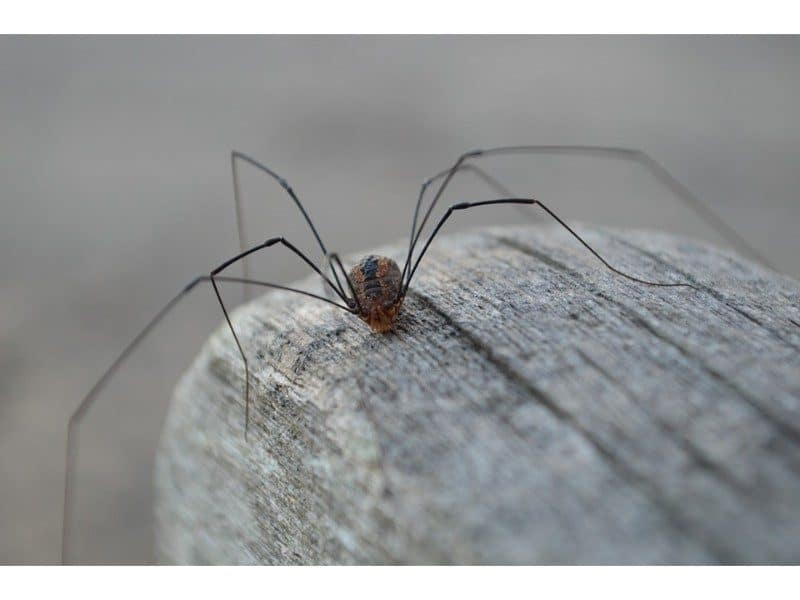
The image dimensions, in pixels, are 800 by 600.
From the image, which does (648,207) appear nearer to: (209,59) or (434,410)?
(209,59)

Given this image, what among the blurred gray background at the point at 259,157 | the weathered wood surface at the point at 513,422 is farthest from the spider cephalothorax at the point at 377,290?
the blurred gray background at the point at 259,157

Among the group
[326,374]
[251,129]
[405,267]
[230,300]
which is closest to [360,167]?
[251,129]

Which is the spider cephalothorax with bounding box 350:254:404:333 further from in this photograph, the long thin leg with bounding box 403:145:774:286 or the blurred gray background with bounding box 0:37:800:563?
the blurred gray background with bounding box 0:37:800:563

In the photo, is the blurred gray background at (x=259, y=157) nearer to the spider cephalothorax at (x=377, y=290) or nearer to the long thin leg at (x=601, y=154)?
the long thin leg at (x=601, y=154)

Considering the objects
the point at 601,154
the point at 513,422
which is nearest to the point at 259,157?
the point at 601,154

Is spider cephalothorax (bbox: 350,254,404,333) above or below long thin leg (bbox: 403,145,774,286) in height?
below

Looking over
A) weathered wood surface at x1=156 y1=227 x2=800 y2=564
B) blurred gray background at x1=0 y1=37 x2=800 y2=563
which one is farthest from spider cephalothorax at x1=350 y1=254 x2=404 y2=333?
blurred gray background at x1=0 y1=37 x2=800 y2=563
